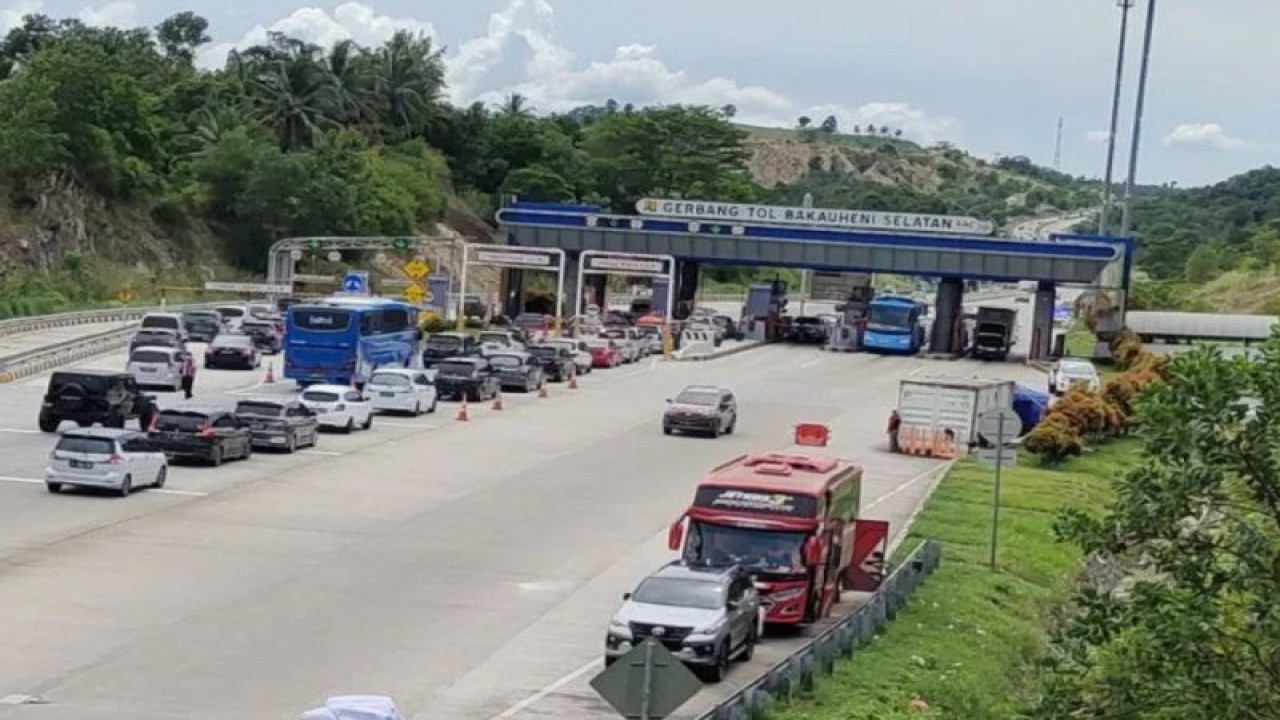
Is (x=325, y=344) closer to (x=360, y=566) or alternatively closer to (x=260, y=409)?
(x=260, y=409)

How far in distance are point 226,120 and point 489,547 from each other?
85706mm

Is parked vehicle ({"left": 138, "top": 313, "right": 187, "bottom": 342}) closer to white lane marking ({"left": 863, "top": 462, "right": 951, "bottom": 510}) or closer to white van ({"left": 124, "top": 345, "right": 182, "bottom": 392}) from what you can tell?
white van ({"left": 124, "top": 345, "right": 182, "bottom": 392})

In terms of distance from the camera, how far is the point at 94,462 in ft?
120

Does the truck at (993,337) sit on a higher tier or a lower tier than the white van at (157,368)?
higher

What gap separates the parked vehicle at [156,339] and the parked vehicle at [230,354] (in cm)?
156

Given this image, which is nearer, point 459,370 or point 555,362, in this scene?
point 459,370

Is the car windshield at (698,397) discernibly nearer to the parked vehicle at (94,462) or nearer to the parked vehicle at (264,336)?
the parked vehicle at (94,462)

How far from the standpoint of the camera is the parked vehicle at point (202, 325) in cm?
7569

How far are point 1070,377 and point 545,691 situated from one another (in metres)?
49.6

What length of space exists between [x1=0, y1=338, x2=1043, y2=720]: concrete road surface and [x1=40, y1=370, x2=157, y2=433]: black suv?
820mm

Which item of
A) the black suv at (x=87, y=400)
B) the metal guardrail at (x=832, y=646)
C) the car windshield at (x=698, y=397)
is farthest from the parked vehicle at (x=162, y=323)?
the metal guardrail at (x=832, y=646)

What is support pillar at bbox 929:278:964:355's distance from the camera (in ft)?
301

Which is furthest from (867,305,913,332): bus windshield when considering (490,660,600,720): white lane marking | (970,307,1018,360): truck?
(490,660,600,720): white lane marking

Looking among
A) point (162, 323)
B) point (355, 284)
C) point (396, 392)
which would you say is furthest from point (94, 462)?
point (355, 284)
